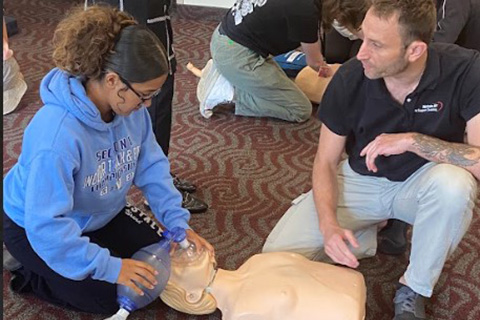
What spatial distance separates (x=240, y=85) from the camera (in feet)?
8.84

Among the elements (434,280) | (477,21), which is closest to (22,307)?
(434,280)

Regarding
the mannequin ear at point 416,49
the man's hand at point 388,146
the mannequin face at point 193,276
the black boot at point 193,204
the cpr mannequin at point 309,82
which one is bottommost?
the cpr mannequin at point 309,82

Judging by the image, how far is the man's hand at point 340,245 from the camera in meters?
1.47

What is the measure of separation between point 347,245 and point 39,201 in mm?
731

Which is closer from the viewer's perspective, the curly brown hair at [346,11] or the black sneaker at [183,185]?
the black sneaker at [183,185]

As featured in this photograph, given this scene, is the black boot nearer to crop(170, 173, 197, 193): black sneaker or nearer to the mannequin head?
crop(170, 173, 197, 193): black sneaker

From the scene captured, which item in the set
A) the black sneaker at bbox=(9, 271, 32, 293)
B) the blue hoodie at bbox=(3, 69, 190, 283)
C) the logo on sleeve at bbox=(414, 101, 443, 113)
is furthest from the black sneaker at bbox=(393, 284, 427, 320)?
the black sneaker at bbox=(9, 271, 32, 293)

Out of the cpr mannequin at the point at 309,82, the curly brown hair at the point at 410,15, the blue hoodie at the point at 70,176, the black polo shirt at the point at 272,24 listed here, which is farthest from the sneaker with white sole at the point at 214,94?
the curly brown hair at the point at 410,15

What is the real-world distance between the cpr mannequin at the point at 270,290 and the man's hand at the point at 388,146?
28 cm

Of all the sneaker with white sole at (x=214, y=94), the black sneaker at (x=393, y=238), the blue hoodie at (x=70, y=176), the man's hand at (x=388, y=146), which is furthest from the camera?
the sneaker with white sole at (x=214, y=94)

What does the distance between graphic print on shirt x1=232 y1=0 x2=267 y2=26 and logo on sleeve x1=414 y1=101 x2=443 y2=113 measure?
1109mm

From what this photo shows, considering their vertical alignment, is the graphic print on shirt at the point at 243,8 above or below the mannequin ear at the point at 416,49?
below

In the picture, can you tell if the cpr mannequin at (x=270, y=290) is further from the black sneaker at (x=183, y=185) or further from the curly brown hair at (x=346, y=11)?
the curly brown hair at (x=346, y=11)

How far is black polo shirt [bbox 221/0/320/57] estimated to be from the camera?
240 cm
